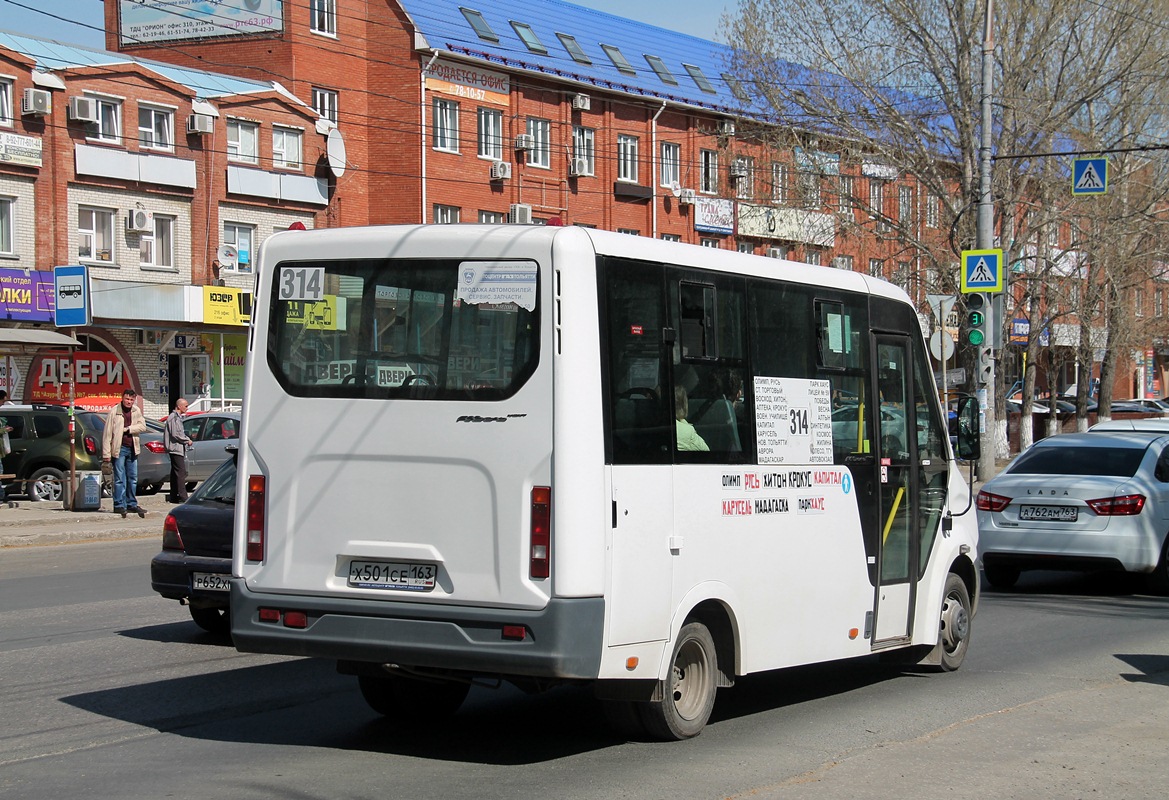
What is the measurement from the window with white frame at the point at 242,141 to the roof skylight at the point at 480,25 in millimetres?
9776

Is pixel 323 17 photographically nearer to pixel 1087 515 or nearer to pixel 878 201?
pixel 878 201

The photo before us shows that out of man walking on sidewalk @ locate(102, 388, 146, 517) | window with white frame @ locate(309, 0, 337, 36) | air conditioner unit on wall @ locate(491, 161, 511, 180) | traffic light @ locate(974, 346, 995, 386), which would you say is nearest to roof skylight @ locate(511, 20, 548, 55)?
air conditioner unit on wall @ locate(491, 161, 511, 180)

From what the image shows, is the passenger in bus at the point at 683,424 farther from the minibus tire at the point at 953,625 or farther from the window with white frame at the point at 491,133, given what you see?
the window with white frame at the point at 491,133

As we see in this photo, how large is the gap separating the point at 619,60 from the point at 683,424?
158ft

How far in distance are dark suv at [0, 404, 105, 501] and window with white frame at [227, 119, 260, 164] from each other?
17639mm

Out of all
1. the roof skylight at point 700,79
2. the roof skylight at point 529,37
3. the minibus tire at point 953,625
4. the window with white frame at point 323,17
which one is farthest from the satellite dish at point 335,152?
the minibus tire at point 953,625

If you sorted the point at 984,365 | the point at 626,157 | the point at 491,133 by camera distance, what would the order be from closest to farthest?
the point at 984,365
the point at 491,133
the point at 626,157

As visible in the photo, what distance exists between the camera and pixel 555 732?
7797 millimetres

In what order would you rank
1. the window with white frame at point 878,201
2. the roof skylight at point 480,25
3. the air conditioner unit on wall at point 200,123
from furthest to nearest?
the roof skylight at point 480,25 < the air conditioner unit on wall at point 200,123 < the window with white frame at point 878,201

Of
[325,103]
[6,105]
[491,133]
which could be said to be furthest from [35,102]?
[491,133]

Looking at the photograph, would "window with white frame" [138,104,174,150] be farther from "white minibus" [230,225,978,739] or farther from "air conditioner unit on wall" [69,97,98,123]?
"white minibus" [230,225,978,739]

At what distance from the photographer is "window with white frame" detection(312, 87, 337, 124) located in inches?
1802

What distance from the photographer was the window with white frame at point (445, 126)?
4638 cm

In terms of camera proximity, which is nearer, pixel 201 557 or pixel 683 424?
pixel 683 424
